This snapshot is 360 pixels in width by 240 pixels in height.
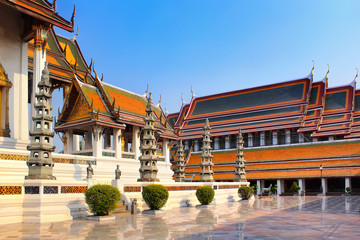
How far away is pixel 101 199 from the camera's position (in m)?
12.5

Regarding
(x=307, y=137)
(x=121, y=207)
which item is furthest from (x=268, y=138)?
(x=121, y=207)

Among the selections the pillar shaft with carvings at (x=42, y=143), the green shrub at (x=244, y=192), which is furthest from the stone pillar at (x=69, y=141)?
the green shrub at (x=244, y=192)

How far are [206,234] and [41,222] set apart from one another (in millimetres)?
5651

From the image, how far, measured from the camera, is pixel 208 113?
5191cm

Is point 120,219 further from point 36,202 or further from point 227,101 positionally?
point 227,101

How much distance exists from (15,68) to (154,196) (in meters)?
9.04

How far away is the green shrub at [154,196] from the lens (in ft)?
50.8

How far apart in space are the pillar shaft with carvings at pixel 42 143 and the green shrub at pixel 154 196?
13.4 feet

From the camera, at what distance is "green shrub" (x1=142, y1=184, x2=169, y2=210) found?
1548 centimetres

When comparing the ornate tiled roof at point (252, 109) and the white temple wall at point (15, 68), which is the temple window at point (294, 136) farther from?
the white temple wall at point (15, 68)

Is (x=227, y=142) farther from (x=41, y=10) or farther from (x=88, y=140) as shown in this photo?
(x=41, y=10)

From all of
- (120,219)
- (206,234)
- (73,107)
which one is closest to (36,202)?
(120,219)

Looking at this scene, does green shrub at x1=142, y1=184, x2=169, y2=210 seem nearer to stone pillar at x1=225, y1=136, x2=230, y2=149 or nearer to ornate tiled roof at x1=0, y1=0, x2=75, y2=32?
ornate tiled roof at x1=0, y1=0, x2=75, y2=32

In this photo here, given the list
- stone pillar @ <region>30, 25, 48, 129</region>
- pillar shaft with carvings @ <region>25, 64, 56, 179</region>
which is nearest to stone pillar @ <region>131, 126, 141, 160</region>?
stone pillar @ <region>30, 25, 48, 129</region>
